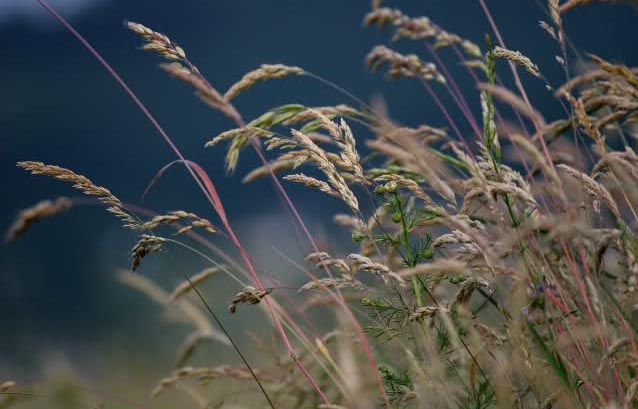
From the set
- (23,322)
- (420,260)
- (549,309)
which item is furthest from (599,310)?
(23,322)

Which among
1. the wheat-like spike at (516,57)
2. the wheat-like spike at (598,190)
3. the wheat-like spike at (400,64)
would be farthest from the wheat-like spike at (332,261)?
the wheat-like spike at (516,57)

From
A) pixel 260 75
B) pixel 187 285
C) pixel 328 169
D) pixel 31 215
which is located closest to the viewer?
pixel 31 215

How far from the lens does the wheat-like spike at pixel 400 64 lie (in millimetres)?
2010

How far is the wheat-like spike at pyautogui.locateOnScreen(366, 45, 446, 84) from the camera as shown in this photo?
201cm

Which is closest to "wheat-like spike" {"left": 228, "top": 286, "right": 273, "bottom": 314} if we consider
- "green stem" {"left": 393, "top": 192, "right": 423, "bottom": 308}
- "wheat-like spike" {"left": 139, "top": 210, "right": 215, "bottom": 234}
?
"wheat-like spike" {"left": 139, "top": 210, "right": 215, "bottom": 234}

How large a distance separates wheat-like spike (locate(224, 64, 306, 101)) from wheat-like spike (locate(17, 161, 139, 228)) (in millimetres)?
505

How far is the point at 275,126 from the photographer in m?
2.48

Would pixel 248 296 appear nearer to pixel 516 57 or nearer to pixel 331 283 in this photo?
pixel 331 283

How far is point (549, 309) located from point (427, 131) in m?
1.04

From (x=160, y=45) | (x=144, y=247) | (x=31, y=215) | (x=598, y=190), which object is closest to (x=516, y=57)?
(x=598, y=190)

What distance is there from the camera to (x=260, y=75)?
219 centimetres

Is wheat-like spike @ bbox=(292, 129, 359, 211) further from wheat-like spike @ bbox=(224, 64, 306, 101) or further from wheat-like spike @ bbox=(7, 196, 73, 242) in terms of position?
wheat-like spike @ bbox=(7, 196, 73, 242)

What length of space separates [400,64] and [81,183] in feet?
3.27

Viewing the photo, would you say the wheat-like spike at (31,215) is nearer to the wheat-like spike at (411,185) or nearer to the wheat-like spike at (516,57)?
the wheat-like spike at (411,185)
